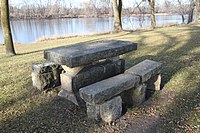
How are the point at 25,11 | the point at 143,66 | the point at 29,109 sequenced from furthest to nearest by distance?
the point at 25,11 < the point at 143,66 < the point at 29,109

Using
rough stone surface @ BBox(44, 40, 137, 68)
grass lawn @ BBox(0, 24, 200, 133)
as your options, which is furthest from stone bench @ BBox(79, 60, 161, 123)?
rough stone surface @ BBox(44, 40, 137, 68)

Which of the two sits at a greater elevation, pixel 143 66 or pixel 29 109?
pixel 143 66

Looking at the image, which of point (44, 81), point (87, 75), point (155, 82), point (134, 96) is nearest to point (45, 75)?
point (44, 81)

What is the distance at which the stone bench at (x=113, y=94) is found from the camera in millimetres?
2832

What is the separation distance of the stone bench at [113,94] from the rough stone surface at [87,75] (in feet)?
1.61

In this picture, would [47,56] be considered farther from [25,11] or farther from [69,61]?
[25,11]

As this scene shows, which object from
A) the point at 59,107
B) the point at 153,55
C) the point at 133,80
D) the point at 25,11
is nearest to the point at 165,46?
the point at 153,55

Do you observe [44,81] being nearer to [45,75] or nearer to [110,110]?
[45,75]

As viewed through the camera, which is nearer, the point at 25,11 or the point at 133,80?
the point at 133,80

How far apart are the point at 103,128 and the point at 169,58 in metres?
3.80

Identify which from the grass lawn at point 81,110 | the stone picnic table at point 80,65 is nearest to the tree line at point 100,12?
the grass lawn at point 81,110

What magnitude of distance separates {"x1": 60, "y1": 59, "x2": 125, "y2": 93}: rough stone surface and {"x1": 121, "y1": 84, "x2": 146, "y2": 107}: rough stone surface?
0.59m

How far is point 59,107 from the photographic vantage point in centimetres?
349

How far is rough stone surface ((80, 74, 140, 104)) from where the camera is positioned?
9.12 ft
